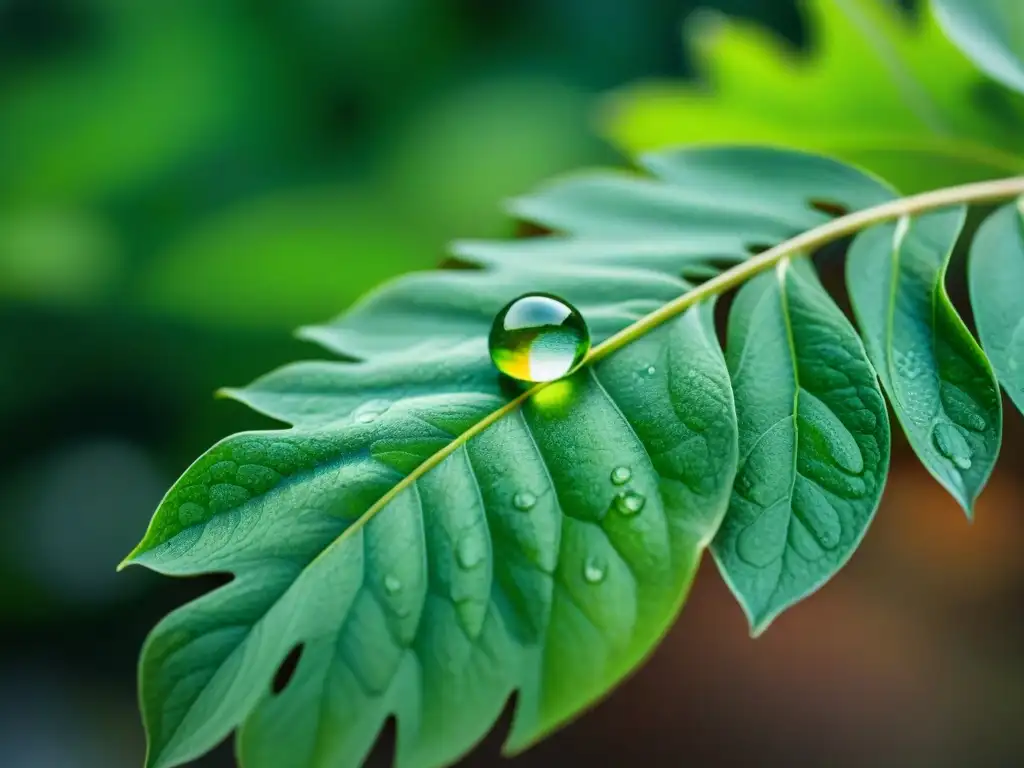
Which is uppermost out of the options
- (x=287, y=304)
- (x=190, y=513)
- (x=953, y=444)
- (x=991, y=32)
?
(x=287, y=304)

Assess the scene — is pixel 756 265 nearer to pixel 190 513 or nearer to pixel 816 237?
pixel 816 237

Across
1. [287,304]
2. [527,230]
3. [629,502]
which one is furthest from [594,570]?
[287,304]

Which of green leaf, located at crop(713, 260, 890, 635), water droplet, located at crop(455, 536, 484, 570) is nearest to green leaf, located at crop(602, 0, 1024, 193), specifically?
green leaf, located at crop(713, 260, 890, 635)

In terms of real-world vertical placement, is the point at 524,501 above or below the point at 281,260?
below

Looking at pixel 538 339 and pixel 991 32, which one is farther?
pixel 991 32

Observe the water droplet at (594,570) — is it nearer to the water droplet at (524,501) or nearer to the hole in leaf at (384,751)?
the water droplet at (524,501)

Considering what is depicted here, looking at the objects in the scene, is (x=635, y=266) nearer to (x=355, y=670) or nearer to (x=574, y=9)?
(x=355, y=670)

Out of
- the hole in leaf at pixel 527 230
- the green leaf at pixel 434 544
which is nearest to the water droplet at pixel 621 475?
the green leaf at pixel 434 544
